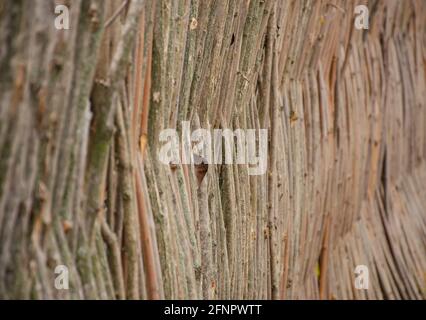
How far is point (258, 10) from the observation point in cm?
243

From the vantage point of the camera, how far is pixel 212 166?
2236mm

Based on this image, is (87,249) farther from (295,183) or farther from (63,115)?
(295,183)

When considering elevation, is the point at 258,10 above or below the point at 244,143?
above

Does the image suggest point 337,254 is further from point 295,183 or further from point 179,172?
point 179,172

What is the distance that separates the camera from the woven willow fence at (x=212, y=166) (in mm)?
1345

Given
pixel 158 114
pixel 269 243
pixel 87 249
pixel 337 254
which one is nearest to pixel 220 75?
pixel 158 114

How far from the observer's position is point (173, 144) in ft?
6.44

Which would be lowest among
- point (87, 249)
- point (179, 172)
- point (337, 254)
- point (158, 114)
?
point (337, 254)

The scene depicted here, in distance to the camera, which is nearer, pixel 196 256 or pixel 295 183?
pixel 196 256

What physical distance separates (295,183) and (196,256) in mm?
949

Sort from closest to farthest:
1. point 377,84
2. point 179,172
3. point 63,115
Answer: point 63,115
point 179,172
point 377,84

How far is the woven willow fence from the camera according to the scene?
1345 mm

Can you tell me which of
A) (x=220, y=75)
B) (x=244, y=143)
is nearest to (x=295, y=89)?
(x=244, y=143)

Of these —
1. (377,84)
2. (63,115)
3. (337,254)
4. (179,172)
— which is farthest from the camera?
(377,84)
